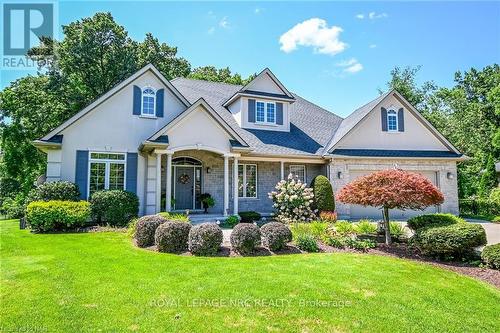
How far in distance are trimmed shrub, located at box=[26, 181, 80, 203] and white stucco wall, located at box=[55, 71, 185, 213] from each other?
789mm

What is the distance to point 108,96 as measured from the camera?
1374cm

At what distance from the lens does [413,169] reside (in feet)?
56.0

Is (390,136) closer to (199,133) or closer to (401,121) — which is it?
(401,121)

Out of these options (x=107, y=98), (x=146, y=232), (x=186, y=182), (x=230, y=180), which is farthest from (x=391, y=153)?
(x=107, y=98)

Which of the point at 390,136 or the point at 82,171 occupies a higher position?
the point at 390,136

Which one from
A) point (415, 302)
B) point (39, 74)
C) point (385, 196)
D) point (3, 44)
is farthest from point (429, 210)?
point (39, 74)

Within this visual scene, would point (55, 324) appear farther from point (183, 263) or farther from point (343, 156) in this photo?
point (343, 156)

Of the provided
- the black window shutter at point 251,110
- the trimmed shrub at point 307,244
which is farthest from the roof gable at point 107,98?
the trimmed shrub at point 307,244

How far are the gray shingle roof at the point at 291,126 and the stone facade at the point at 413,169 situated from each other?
60.5 inches

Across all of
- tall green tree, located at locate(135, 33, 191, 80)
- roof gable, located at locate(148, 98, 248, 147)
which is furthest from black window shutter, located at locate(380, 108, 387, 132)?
tall green tree, located at locate(135, 33, 191, 80)

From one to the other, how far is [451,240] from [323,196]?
7230mm

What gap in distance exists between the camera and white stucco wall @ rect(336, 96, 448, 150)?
56.6ft

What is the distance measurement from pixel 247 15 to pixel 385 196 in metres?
8.48

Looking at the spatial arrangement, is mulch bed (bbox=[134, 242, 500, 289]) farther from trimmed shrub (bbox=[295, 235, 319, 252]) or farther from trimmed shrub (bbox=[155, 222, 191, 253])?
trimmed shrub (bbox=[155, 222, 191, 253])
